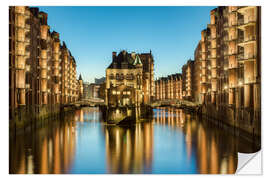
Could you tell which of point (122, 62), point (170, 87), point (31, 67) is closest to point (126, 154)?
point (31, 67)

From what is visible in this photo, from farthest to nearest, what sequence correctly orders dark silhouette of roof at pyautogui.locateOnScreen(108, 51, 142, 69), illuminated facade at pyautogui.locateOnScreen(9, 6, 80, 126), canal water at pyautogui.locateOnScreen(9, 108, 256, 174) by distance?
1. dark silhouette of roof at pyautogui.locateOnScreen(108, 51, 142, 69)
2. illuminated facade at pyautogui.locateOnScreen(9, 6, 80, 126)
3. canal water at pyautogui.locateOnScreen(9, 108, 256, 174)

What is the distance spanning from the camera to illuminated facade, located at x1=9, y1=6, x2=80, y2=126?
38281mm

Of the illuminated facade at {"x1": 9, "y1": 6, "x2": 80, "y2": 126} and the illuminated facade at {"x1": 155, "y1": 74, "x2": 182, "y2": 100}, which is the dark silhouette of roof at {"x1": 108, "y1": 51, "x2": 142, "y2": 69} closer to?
the illuminated facade at {"x1": 9, "y1": 6, "x2": 80, "y2": 126}

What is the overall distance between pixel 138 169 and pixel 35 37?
45214 millimetres

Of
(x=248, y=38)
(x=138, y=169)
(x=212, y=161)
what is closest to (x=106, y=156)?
(x=138, y=169)

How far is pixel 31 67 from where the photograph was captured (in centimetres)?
5603

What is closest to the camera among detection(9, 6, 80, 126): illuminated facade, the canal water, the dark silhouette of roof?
the canal water

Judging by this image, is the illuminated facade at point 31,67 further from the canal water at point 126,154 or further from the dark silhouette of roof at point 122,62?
the dark silhouette of roof at point 122,62

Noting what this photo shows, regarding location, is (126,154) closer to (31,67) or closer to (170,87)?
(31,67)

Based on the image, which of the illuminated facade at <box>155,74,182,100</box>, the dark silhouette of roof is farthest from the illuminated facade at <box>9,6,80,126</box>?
the illuminated facade at <box>155,74,182,100</box>

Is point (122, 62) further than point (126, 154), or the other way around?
point (122, 62)

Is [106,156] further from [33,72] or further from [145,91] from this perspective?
[145,91]

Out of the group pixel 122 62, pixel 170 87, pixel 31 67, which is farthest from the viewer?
pixel 170 87

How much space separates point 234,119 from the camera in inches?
1714
